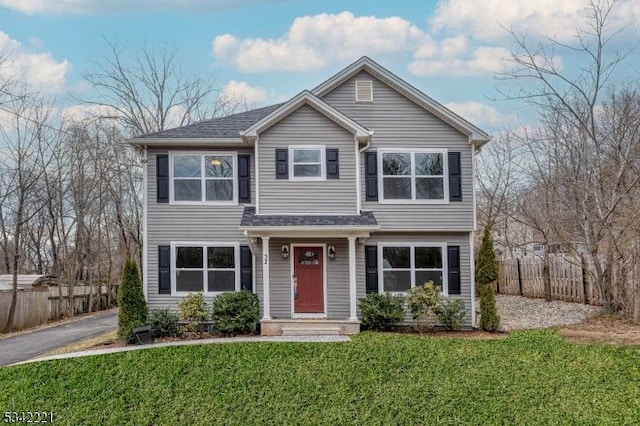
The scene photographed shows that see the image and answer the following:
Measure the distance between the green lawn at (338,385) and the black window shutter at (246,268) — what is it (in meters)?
2.97

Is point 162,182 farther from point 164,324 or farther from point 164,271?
point 164,324

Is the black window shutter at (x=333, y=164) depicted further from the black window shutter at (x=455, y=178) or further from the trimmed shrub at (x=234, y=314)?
the trimmed shrub at (x=234, y=314)

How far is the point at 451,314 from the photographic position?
12.8m

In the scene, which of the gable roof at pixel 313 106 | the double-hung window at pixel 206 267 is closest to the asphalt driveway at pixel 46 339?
the double-hung window at pixel 206 267

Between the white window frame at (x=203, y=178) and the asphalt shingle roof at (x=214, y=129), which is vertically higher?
the asphalt shingle roof at (x=214, y=129)

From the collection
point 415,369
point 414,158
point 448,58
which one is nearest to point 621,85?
point 448,58

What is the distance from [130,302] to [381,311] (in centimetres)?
642

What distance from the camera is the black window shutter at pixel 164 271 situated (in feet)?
43.4

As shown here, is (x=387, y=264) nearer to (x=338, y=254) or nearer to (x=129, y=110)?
(x=338, y=254)

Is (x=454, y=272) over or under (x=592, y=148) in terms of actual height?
under

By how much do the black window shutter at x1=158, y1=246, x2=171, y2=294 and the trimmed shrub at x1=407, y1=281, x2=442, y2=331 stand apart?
6.59 metres

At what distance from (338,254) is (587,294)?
29.7ft

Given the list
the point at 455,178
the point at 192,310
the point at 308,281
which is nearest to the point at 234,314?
the point at 192,310

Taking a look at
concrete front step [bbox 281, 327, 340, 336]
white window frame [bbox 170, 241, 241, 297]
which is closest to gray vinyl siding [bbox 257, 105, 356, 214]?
white window frame [bbox 170, 241, 241, 297]
